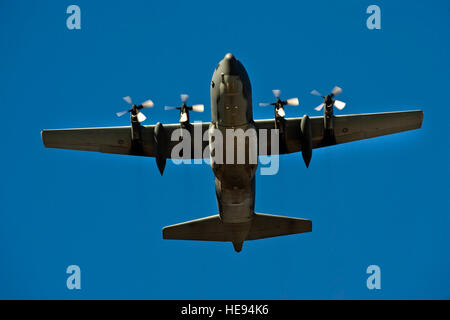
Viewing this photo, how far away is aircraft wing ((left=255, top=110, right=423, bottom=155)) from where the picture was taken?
25734 millimetres

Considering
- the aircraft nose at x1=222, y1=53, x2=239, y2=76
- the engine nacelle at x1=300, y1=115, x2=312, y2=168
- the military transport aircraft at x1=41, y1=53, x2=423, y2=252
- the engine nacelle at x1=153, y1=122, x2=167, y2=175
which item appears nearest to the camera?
the aircraft nose at x1=222, y1=53, x2=239, y2=76

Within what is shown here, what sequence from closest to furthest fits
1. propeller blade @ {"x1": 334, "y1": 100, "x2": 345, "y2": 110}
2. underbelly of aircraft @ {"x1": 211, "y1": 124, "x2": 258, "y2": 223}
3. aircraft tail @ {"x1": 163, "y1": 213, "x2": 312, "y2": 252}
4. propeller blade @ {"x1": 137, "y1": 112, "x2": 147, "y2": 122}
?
underbelly of aircraft @ {"x1": 211, "y1": 124, "x2": 258, "y2": 223}
propeller blade @ {"x1": 334, "y1": 100, "x2": 345, "y2": 110}
propeller blade @ {"x1": 137, "y1": 112, "x2": 147, "y2": 122}
aircraft tail @ {"x1": 163, "y1": 213, "x2": 312, "y2": 252}

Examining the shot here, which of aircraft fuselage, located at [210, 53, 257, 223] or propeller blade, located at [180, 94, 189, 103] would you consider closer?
aircraft fuselage, located at [210, 53, 257, 223]

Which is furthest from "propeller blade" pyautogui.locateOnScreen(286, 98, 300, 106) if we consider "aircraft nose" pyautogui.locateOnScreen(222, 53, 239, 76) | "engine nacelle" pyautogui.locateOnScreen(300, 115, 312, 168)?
"aircraft nose" pyautogui.locateOnScreen(222, 53, 239, 76)

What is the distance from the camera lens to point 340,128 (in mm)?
25922

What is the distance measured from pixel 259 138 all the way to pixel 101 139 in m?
7.97

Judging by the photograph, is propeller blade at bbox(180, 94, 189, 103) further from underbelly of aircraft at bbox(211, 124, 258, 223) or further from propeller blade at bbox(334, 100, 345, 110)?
propeller blade at bbox(334, 100, 345, 110)

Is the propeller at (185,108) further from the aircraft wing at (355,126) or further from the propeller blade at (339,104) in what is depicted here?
the propeller blade at (339,104)

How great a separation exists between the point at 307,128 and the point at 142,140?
27.0 feet

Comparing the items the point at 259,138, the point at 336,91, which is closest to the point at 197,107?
the point at 259,138

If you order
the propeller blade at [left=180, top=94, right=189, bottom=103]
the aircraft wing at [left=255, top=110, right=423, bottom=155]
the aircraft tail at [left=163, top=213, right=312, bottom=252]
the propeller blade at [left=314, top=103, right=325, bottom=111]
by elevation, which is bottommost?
the aircraft tail at [left=163, top=213, right=312, bottom=252]
